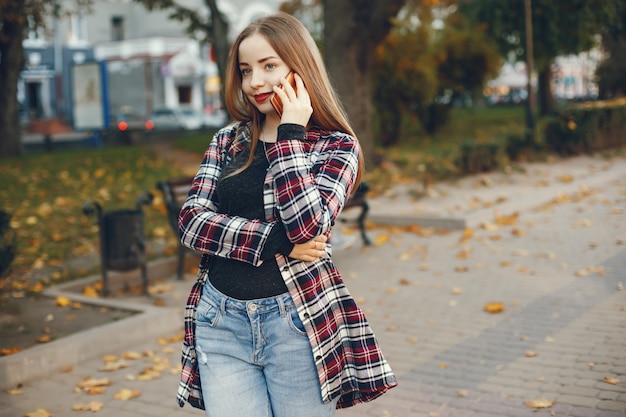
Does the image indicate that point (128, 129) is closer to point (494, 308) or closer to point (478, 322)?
point (494, 308)

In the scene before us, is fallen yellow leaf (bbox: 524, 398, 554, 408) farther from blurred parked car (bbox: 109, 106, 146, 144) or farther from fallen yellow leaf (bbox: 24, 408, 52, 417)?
blurred parked car (bbox: 109, 106, 146, 144)

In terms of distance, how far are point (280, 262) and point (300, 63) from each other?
668mm

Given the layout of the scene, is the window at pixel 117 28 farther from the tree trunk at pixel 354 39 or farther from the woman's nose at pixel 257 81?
the woman's nose at pixel 257 81

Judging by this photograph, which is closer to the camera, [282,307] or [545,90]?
[282,307]

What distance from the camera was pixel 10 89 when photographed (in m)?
20.0

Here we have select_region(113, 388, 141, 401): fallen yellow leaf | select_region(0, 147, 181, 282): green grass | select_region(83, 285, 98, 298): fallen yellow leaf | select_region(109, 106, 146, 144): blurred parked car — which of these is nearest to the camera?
select_region(113, 388, 141, 401): fallen yellow leaf

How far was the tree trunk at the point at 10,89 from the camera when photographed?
63.2ft

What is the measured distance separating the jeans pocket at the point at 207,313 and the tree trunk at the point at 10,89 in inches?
713

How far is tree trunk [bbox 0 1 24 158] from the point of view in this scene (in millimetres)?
19250

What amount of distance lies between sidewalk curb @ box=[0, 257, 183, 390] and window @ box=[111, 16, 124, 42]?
4477 centimetres

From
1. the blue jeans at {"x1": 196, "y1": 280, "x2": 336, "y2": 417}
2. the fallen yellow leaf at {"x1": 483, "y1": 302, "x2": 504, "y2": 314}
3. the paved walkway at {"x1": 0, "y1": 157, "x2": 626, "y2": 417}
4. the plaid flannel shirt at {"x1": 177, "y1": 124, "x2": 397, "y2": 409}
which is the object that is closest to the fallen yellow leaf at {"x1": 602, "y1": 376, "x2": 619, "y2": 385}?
the paved walkway at {"x1": 0, "y1": 157, "x2": 626, "y2": 417}

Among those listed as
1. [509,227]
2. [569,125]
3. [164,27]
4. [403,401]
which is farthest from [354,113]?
[164,27]

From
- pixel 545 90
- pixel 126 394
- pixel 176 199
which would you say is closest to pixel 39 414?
pixel 126 394

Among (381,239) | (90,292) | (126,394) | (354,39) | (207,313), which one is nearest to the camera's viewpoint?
(207,313)
